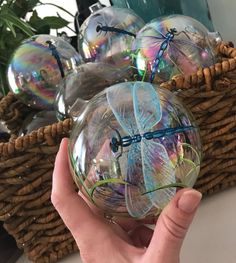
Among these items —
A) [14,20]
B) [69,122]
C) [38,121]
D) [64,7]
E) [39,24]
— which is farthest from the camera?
[64,7]

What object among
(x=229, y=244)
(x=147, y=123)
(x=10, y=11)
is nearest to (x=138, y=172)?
(x=147, y=123)

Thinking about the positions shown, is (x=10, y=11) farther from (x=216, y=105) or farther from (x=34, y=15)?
(x=216, y=105)

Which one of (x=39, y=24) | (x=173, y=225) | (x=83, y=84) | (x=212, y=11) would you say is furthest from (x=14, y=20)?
(x=173, y=225)

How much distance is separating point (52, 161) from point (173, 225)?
0.24 metres

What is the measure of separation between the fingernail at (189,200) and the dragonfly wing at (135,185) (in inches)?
1.5

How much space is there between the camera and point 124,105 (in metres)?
0.36

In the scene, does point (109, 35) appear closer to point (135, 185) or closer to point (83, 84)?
point (83, 84)

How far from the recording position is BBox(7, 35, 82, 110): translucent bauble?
1.97ft

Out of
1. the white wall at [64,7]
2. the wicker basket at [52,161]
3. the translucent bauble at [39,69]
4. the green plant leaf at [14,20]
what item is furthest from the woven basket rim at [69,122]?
the white wall at [64,7]

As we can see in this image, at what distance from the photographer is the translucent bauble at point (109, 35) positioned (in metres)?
0.61

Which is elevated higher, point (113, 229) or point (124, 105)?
point (124, 105)

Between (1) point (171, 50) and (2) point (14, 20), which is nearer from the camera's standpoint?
(1) point (171, 50)

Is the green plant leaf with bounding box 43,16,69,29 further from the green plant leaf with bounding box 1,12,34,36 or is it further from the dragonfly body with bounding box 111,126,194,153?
the dragonfly body with bounding box 111,126,194,153

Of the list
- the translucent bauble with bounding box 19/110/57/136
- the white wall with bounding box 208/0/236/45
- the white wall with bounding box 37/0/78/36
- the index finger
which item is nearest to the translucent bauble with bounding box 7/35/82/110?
the translucent bauble with bounding box 19/110/57/136
